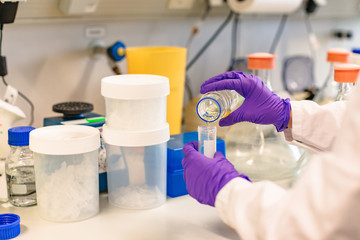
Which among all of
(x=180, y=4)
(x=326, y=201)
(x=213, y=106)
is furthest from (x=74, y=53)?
(x=326, y=201)

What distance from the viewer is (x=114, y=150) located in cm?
114

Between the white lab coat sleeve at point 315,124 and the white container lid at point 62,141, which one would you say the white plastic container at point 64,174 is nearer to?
the white container lid at point 62,141

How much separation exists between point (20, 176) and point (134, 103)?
0.38m

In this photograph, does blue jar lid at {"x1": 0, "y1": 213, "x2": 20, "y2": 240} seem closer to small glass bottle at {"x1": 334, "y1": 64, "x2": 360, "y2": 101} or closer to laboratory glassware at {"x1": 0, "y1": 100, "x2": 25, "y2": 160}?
laboratory glassware at {"x1": 0, "y1": 100, "x2": 25, "y2": 160}

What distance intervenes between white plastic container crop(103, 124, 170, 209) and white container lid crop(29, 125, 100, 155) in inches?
2.2

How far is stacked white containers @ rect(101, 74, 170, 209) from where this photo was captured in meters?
1.07

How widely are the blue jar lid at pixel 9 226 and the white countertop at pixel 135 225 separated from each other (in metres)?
0.02

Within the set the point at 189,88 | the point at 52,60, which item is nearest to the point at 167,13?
the point at 189,88

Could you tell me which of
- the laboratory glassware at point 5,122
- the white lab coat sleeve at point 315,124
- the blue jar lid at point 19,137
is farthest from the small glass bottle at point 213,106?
the laboratory glassware at point 5,122

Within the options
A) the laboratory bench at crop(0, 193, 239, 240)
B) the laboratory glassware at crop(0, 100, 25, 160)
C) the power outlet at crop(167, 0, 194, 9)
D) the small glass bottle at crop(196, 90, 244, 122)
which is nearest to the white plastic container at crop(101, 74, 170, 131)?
the small glass bottle at crop(196, 90, 244, 122)

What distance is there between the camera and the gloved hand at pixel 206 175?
0.88m

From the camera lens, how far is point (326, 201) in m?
A: 0.66

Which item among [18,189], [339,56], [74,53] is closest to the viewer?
[18,189]

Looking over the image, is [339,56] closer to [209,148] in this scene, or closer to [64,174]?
[209,148]
